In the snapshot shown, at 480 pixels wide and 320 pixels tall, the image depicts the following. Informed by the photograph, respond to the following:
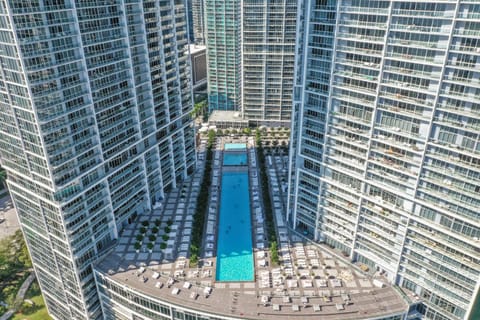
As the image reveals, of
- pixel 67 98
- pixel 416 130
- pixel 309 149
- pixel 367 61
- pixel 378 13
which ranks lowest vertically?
pixel 309 149

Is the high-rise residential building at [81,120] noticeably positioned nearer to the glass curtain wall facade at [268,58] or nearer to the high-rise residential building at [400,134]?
the high-rise residential building at [400,134]

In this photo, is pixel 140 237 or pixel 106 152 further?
pixel 140 237

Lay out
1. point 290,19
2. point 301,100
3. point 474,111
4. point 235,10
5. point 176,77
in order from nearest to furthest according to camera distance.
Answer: point 474,111, point 301,100, point 176,77, point 290,19, point 235,10

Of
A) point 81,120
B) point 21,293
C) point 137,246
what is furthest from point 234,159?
point 21,293

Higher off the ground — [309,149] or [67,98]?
[67,98]

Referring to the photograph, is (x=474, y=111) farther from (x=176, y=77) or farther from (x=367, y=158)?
(x=176, y=77)

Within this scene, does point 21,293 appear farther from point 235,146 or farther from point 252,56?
point 252,56

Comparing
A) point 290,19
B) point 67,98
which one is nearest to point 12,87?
point 67,98

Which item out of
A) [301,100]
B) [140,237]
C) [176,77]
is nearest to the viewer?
[301,100]
